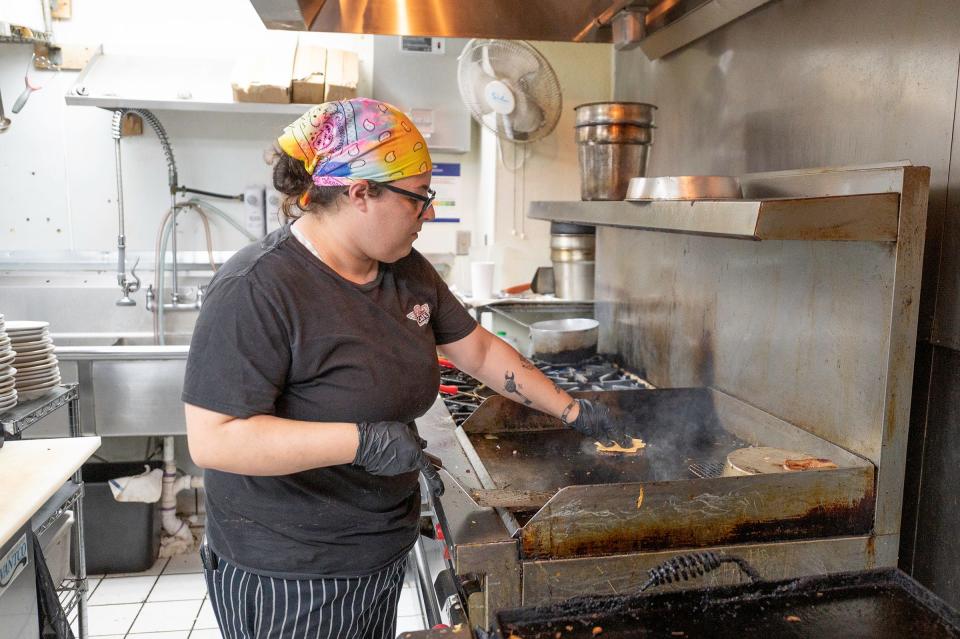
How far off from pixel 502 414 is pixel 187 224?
9.47ft

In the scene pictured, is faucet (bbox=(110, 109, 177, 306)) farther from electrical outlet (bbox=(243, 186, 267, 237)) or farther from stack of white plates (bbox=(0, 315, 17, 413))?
stack of white plates (bbox=(0, 315, 17, 413))

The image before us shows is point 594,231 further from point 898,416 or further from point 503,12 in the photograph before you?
point 898,416

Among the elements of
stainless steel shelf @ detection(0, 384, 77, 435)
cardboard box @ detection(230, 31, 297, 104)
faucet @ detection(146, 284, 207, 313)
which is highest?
cardboard box @ detection(230, 31, 297, 104)

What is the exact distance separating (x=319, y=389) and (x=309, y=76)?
2819 mm

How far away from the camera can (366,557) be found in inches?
58.1

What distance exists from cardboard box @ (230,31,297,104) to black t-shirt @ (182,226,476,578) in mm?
2533

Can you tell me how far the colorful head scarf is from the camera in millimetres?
1376

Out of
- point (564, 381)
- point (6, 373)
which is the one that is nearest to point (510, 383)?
point (564, 381)

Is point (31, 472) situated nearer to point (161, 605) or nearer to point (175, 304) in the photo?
point (161, 605)

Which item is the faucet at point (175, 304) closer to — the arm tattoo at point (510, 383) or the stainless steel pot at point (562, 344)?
the stainless steel pot at point (562, 344)

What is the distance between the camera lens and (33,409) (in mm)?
2488

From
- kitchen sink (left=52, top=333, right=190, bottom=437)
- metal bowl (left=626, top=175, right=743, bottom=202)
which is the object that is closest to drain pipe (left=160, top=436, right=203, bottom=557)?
kitchen sink (left=52, top=333, right=190, bottom=437)

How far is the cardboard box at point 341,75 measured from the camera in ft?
12.4

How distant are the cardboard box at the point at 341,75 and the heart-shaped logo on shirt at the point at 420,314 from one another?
255cm
